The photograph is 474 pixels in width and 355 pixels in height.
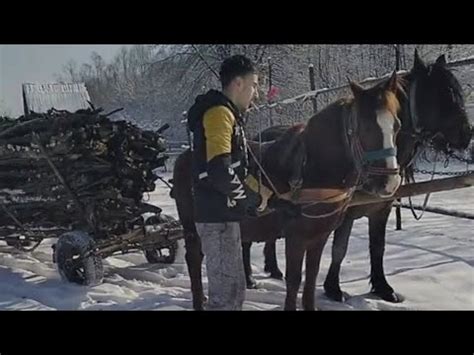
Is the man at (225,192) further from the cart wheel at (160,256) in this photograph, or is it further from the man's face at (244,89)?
the cart wheel at (160,256)

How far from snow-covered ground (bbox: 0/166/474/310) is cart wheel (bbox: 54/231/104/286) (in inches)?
3.1

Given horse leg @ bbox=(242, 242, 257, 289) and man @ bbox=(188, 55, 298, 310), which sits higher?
man @ bbox=(188, 55, 298, 310)

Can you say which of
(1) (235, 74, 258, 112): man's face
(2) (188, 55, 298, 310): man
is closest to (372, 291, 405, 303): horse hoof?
(2) (188, 55, 298, 310): man

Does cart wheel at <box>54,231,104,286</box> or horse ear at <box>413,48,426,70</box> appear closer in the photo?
horse ear at <box>413,48,426,70</box>

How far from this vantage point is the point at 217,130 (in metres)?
2.65

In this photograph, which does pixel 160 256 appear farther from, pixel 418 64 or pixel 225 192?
pixel 225 192

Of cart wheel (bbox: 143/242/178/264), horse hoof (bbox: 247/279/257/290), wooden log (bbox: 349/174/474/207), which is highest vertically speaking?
wooden log (bbox: 349/174/474/207)

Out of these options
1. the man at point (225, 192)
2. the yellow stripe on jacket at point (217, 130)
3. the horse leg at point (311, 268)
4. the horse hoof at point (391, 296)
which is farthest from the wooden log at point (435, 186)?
the yellow stripe on jacket at point (217, 130)

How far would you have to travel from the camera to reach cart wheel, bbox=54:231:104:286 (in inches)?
186

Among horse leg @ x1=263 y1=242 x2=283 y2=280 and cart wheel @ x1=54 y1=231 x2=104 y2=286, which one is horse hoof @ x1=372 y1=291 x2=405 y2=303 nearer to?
horse leg @ x1=263 y1=242 x2=283 y2=280

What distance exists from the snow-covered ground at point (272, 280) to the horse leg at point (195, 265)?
0.24 meters
